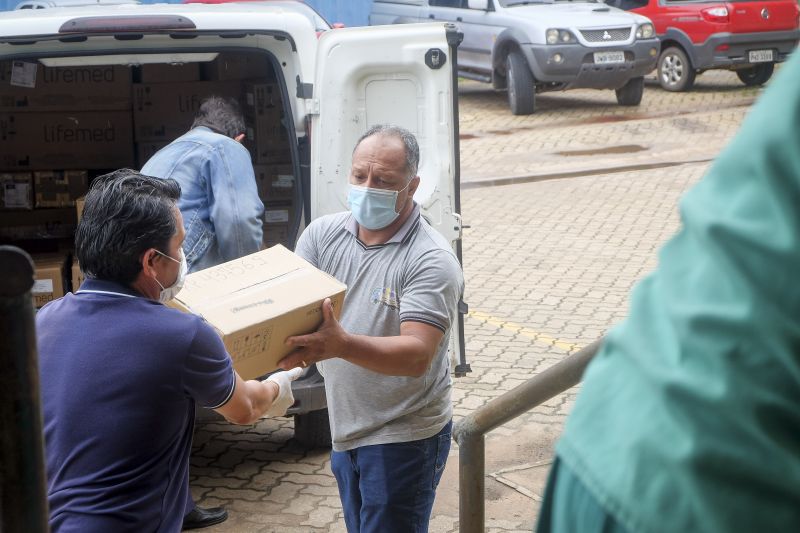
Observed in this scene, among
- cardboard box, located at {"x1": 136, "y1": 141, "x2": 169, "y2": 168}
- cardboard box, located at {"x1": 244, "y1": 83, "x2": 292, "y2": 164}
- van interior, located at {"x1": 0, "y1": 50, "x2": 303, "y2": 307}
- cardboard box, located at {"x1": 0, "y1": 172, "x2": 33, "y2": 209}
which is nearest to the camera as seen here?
A: cardboard box, located at {"x1": 244, "y1": 83, "x2": 292, "y2": 164}

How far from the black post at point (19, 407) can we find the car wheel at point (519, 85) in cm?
1562

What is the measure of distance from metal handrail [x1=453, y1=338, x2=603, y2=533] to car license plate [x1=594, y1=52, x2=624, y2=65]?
13575 mm

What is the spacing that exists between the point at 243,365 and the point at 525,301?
5.60 meters

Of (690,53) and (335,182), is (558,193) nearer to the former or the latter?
(690,53)

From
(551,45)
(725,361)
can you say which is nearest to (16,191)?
(725,361)

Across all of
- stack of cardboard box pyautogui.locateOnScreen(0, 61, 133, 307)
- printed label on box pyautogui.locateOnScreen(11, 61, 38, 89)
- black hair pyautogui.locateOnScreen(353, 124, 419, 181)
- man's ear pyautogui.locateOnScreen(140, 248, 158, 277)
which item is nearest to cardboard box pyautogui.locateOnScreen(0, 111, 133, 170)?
stack of cardboard box pyautogui.locateOnScreen(0, 61, 133, 307)

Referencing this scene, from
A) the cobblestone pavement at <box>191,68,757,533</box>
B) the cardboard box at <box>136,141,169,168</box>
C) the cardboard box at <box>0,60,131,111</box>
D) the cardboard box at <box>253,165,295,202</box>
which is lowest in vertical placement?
the cobblestone pavement at <box>191,68,757,533</box>

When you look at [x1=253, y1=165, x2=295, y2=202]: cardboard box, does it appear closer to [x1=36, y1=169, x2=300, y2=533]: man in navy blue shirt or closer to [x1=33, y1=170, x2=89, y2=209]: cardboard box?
[x1=33, y1=170, x2=89, y2=209]: cardboard box

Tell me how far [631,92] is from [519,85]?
2.02 metres

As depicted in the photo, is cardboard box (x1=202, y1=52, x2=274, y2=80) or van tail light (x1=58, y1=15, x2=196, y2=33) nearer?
van tail light (x1=58, y1=15, x2=196, y2=33)

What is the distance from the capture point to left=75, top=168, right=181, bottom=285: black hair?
2885 mm

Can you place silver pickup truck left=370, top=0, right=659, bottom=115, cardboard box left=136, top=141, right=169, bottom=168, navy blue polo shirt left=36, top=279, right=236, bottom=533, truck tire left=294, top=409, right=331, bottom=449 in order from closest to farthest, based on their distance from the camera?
navy blue polo shirt left=36, top=279, right=236, bottom=533, truck tire left=294, top=409, right=331, bottom=449, cardboard box left=136, top=141, right=169, bottom=168, silver pickup truck left=370, top=0, right=659, bottom=115

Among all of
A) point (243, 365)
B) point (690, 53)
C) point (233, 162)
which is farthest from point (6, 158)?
point (690, 53)

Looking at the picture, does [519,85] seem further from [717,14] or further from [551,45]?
[717,14]
